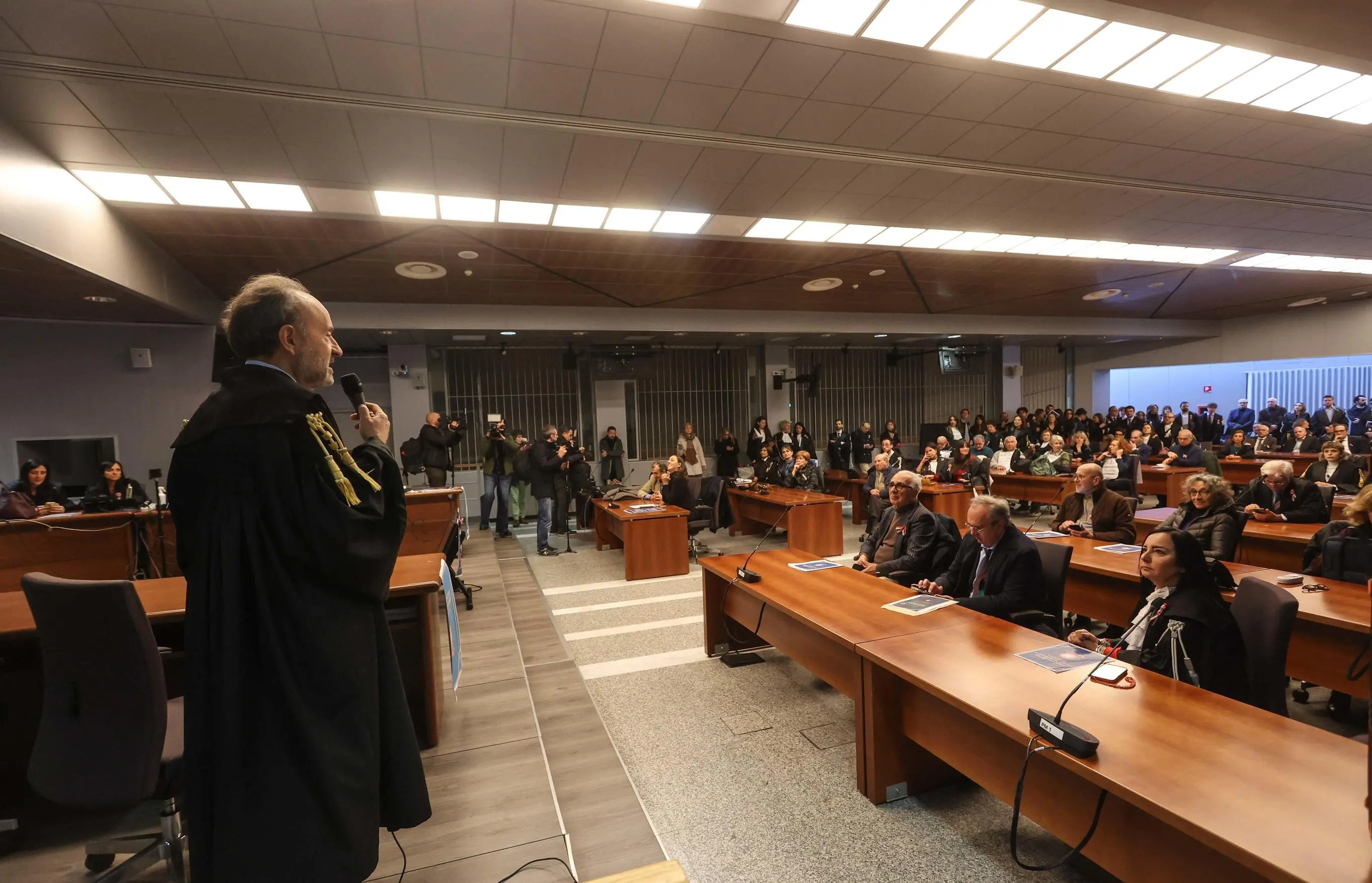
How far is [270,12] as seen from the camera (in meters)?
2.58

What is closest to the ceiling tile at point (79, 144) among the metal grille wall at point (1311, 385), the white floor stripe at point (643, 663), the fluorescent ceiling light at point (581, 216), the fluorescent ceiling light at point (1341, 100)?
the fluorescent ceiling light at point (581, 216)

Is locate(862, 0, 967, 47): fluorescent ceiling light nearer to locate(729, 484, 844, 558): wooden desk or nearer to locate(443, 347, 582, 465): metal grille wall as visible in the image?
locate(729, 484, 844, 558): wooden desk

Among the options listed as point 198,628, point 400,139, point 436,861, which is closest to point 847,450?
point 400,139

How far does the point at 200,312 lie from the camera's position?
6.71 metres

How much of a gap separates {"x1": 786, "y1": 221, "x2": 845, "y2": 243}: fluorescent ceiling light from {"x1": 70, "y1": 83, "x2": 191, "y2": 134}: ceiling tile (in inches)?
180

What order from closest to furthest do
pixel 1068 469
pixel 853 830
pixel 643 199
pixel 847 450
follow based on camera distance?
pixel 853 830, pixel 643 199, pixel 1068 469, pixel 847 450

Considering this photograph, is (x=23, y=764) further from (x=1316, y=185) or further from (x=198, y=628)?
(x=1316, y=185)

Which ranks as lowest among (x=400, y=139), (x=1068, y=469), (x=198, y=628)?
(x=1068, y=469)

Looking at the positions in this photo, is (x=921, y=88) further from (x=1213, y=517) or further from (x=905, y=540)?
(x=1213, y=517)

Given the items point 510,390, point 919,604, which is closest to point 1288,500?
point 919,604

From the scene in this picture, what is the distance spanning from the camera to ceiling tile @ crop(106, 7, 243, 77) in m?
2.59

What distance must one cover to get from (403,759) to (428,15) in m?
2.92

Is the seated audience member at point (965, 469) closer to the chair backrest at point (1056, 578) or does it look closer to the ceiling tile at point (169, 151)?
the chair backrest at point (1056, 578)

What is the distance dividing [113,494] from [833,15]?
23.2 feet
